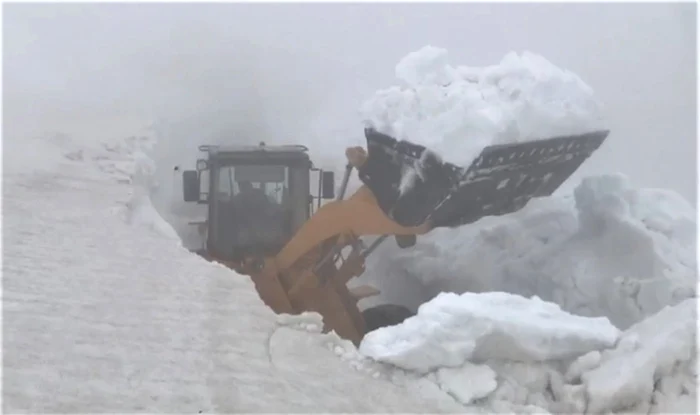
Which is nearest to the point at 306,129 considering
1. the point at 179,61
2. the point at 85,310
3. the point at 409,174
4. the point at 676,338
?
the point at 179,61

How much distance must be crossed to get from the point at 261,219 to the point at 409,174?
0.70 m

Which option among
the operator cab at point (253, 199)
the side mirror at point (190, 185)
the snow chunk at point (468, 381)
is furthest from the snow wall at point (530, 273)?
the operator cab at point (253, 199)

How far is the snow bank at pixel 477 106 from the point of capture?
1.69m

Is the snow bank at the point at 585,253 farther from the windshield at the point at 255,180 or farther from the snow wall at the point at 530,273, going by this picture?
the windshield at the point at 255,180

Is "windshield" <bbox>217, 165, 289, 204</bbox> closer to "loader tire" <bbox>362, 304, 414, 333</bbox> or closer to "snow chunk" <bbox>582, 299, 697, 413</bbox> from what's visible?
"loader tire" <bbox>362, 304, 414, 333</bbox>

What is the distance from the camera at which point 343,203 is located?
6.61 ft

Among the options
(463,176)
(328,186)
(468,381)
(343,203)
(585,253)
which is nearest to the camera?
(468,381)

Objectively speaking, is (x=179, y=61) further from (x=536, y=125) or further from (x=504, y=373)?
(x=504, y=373)

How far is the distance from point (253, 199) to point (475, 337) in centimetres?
130

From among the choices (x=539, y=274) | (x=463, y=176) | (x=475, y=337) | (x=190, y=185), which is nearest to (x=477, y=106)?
(x=463, y=176)

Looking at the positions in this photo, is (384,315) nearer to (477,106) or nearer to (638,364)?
(477,106)

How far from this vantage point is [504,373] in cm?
119

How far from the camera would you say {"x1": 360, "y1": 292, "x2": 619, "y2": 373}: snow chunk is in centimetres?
117

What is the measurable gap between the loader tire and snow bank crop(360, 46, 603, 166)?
2.52 feet
